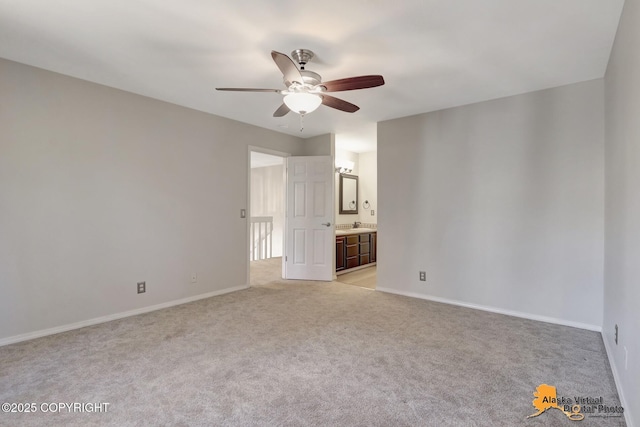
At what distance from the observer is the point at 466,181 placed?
12.4ft

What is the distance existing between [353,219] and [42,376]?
5.75 m

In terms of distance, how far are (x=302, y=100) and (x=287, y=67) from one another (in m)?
0.32

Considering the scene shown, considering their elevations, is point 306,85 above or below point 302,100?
above

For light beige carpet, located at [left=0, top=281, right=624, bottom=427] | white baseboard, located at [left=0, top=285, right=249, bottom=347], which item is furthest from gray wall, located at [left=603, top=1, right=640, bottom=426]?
white baseboard, located at [left=0, top=285, right=249, bottom=347]

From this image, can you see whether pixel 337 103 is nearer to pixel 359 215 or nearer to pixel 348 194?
pixel 348 194

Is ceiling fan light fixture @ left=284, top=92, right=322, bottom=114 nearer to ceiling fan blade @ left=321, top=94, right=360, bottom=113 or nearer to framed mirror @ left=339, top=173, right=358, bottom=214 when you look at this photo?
ceiling fan blade @ left=321, top=94, right=360, bottom=113

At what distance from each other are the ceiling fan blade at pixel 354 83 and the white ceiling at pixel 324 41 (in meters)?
0.35

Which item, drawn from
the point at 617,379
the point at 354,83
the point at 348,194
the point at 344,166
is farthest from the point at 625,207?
the point at 348,194

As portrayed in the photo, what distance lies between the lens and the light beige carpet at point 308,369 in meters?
1.77

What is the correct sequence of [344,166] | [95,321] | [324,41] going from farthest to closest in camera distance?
[344,166] → [95,321] → [324,41]

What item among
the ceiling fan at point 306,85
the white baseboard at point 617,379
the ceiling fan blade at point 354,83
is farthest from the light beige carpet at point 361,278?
the ceiling fan blade at point 354,83

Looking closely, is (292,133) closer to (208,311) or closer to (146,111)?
(146,111)

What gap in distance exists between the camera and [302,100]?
2.38 metres

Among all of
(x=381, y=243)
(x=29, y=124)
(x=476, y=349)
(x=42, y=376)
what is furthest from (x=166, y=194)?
(x=476, y=349)
